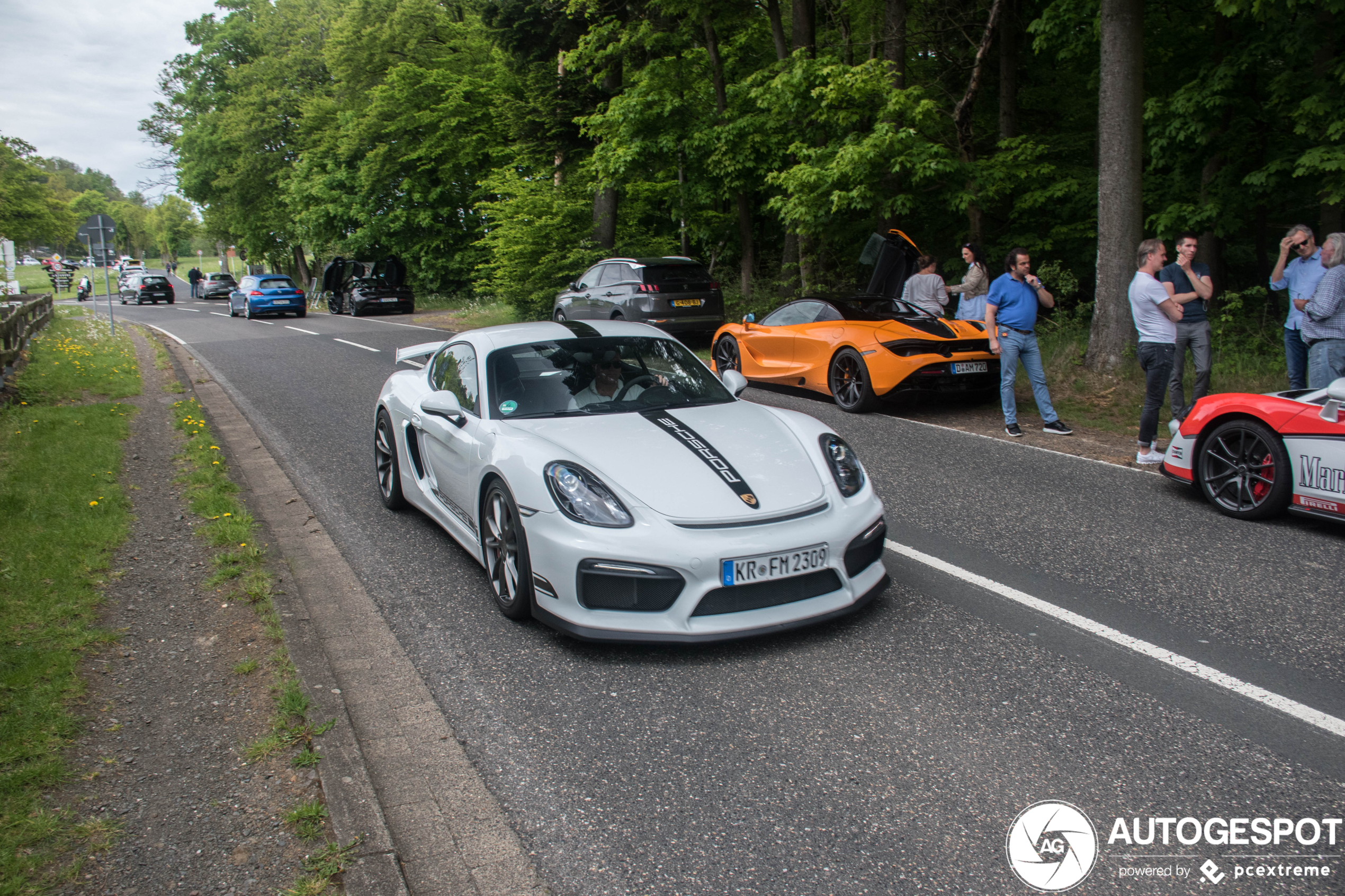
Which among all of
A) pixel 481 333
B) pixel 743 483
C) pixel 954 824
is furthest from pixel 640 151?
pixel 954 824

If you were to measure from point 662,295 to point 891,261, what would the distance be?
502cm

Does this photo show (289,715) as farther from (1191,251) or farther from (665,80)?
(665,80)

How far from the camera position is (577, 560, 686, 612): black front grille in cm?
377

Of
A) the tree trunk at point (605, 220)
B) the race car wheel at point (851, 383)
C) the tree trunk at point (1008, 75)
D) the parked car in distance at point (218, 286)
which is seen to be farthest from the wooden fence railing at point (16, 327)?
the parked car in distance at point (218, 286)

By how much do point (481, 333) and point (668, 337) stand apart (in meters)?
1.19

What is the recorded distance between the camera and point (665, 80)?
1989cm

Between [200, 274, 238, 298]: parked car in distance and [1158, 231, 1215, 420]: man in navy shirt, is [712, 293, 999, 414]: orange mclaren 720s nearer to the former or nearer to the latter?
[1158, 231, 1215, 420]: man in navy shirt

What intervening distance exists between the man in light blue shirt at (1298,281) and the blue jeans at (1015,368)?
2.04 metres

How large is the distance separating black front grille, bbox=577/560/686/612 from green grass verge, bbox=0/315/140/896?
1.85 meters

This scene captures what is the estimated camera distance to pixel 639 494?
399 centimetres

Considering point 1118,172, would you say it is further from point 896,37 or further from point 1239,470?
point 896,37

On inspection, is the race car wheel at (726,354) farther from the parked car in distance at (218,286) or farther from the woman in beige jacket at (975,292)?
the parked car in distance at (218,286)

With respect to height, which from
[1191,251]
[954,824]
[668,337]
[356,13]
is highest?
[356,13]

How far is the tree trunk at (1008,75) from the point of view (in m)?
17.2
